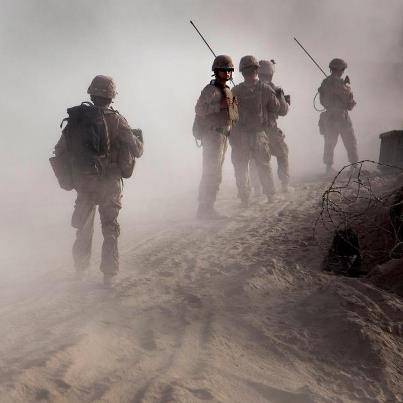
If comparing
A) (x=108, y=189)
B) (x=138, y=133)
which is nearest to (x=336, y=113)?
(x=138, y=133)

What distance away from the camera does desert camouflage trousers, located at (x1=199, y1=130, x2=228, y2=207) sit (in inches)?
267

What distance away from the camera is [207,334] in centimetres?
323

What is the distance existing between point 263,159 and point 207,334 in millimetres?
4498

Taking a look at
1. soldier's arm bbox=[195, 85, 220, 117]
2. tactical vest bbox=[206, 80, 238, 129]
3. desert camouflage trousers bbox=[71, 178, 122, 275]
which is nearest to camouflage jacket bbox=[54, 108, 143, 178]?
desert camouflage trousers bbox=[71, 178, 122, 275]

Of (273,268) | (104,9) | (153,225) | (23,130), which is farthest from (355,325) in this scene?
(104,9)

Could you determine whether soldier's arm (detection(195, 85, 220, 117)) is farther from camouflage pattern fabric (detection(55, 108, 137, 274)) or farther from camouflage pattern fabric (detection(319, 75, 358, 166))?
camouflage pattern fabric (detection(319, 75, 358, 166))

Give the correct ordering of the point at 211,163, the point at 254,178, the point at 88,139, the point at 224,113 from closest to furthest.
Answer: the point at 88,139 → the point at 224,113 → the point at 211,163 → the point at 254,178

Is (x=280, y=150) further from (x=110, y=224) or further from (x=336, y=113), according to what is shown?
(x=110, y=224)

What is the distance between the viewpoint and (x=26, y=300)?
A: 414 cm

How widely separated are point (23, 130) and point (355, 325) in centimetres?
1370

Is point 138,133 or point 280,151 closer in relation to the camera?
point 138,133

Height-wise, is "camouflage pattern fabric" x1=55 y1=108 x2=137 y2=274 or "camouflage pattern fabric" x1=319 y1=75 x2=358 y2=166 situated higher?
"camouflage pattern fabric" x1=319 y1=75 x2=358 y2=166

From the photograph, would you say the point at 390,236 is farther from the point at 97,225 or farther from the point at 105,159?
the point at 97,225

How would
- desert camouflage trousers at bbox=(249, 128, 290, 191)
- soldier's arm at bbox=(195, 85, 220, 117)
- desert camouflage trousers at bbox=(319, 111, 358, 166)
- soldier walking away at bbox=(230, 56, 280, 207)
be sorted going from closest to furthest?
soldier's arm at bbox=(195, 85, 220, 117) → soldier walking away at bbox=(230, 56, 280, 207) → desert camouflage trousers at bbox=(249, 128, 290, 191) → desert camouflage trousers at bbox=(319, 111, 358, 166)
